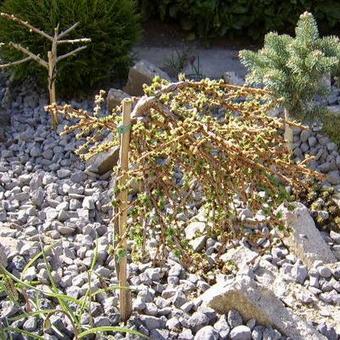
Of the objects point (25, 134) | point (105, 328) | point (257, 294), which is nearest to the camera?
point (105, 328)

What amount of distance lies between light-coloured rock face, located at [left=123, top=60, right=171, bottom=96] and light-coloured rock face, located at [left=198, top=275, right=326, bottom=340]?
197 cm

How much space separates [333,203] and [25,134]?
1763mm

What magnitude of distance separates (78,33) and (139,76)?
0.44 metres

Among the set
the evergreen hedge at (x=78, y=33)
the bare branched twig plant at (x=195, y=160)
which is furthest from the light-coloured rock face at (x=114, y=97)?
the bare branched twig plant at (x=195, y=160)

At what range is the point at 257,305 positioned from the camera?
8.91ft

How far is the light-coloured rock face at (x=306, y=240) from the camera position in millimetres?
3234

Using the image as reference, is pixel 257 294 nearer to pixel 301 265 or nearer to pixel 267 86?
pixel 301 265

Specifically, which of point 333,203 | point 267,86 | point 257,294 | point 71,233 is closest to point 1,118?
point 71,233

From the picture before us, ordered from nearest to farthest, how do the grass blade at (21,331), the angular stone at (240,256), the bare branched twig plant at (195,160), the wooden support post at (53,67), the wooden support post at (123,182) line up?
1. the bare branched twig plant at (195,160)
2. the wooden support post at (123,182)
3. the grass blade at (21,331)
4. the angular stone at (240,256)
5. the wooden support post at (53,67)

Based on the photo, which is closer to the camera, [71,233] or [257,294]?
[257,294]

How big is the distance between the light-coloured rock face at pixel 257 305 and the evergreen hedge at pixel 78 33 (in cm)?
218

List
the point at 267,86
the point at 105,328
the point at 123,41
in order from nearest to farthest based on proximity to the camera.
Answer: the point at 105,328, the point at 267,86, the point at 123,41

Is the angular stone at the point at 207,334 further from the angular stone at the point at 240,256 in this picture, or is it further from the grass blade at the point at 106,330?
the angular stone at the point at 240,256

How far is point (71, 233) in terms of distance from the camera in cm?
337
